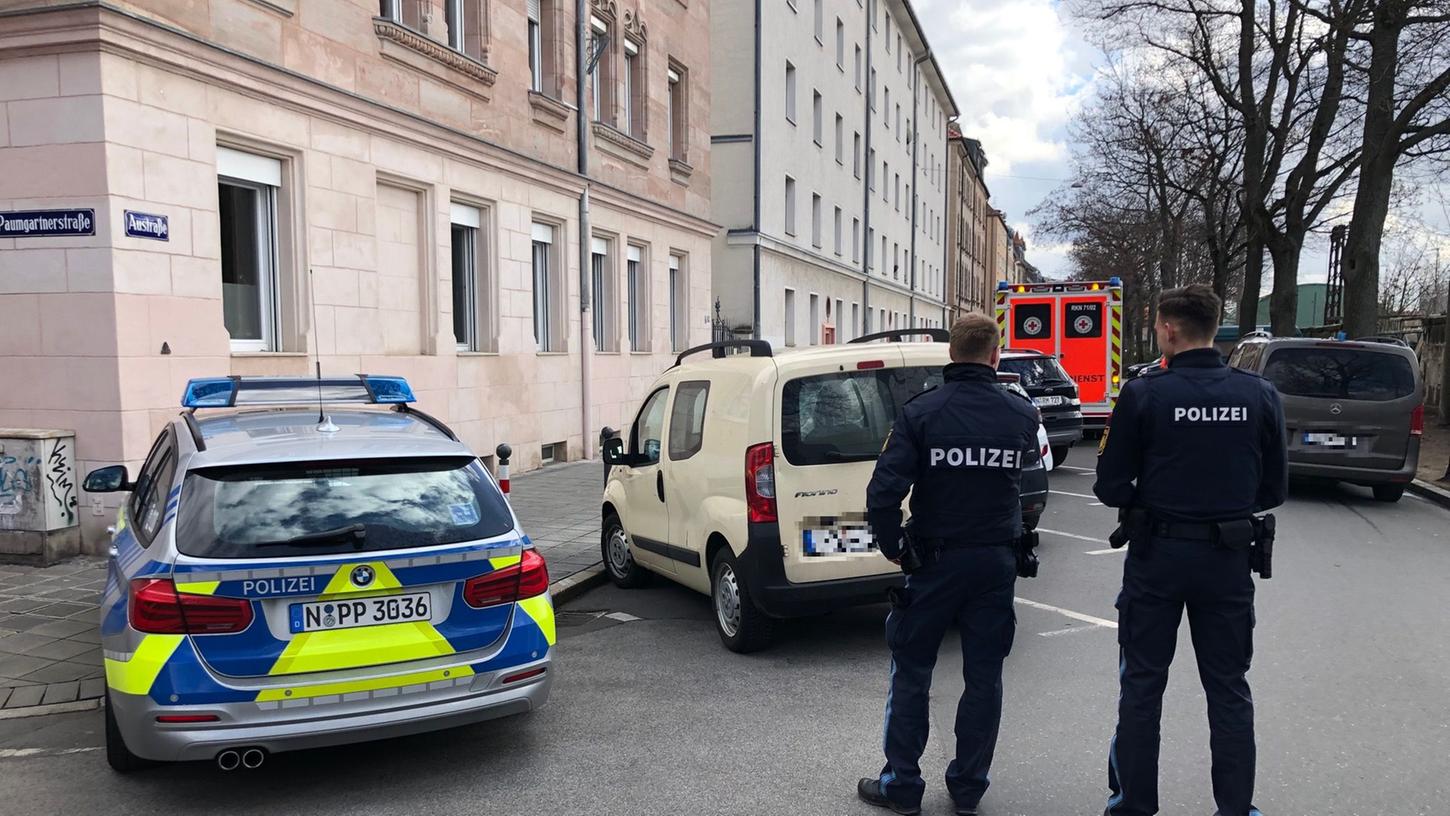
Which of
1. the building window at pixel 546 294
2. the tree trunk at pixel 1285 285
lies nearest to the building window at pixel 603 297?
the building window at pixel 546 294

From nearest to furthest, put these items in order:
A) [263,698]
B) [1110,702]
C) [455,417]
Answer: [263,698] → [1110,702] → [455,417]

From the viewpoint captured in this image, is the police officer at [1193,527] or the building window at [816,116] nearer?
the police officer at [1193,527]

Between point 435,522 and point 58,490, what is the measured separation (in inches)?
211

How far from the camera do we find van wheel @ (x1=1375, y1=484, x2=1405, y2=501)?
11229mm

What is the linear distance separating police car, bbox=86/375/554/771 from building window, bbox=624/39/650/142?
1412 centimetres

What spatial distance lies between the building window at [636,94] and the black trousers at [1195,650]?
50.2 feet

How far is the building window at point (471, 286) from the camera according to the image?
12891mm

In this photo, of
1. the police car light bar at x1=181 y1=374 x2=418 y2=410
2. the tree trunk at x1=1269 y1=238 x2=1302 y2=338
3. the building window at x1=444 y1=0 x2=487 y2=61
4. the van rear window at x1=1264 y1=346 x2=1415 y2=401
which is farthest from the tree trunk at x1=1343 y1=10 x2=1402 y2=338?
the police car light bar at x1=181 y1=374 x2=418 y2=410

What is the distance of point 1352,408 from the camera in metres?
10.9

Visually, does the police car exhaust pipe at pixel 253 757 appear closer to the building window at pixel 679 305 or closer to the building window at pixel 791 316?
the building window at pixel 679 305

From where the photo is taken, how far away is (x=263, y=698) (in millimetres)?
3605

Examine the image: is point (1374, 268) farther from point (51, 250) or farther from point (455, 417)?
point (51, 250)

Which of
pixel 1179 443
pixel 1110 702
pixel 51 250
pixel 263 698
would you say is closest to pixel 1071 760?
pixel 1110 702

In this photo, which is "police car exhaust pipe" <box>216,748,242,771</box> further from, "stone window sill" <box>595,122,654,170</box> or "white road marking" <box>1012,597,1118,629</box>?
"stone window sill" <box>595,122,654,170</box>
